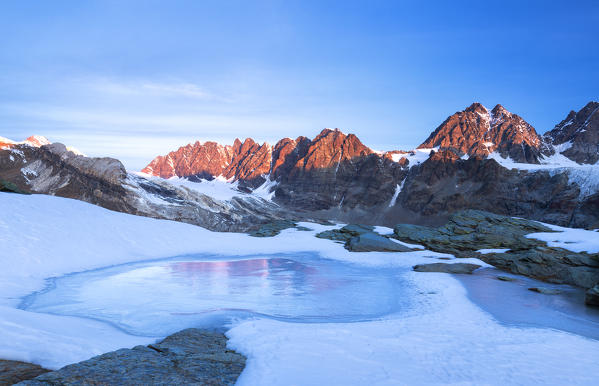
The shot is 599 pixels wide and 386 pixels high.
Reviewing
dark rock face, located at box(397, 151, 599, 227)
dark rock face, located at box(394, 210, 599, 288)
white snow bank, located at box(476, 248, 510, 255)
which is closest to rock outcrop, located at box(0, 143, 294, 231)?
dark rock face, located at box(394, 210, 599, 288)

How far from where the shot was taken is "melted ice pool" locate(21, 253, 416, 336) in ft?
33.3

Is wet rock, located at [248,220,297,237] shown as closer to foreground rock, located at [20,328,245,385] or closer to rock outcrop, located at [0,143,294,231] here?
foreground rock, located at [20,328,245,385]

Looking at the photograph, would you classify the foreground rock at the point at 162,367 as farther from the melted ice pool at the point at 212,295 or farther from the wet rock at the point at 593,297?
the wet rock at the point at 593,297

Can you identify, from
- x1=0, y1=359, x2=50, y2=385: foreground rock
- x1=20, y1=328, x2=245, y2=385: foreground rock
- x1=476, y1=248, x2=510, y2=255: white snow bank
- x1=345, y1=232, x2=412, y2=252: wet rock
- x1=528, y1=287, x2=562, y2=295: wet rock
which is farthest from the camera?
x1=345, y1=232, x2=412, y2=252: wet rock

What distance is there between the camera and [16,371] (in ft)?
16.2

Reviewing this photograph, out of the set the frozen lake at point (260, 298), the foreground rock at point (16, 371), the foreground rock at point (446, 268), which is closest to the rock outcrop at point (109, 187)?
the frozen lake at point (260, 298)

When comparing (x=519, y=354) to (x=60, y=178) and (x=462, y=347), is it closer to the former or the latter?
(x=462, y=347)

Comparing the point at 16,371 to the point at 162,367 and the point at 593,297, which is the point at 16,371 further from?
the point at 593,297

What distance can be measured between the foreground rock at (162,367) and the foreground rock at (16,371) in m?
0.40

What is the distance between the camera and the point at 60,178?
100250mm

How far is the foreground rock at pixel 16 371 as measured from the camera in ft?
15.4

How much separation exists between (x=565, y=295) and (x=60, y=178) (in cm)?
11785

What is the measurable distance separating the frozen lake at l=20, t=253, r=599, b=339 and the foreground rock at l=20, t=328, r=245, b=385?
2124 mm

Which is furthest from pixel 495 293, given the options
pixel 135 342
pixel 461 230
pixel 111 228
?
pixel 111 228
